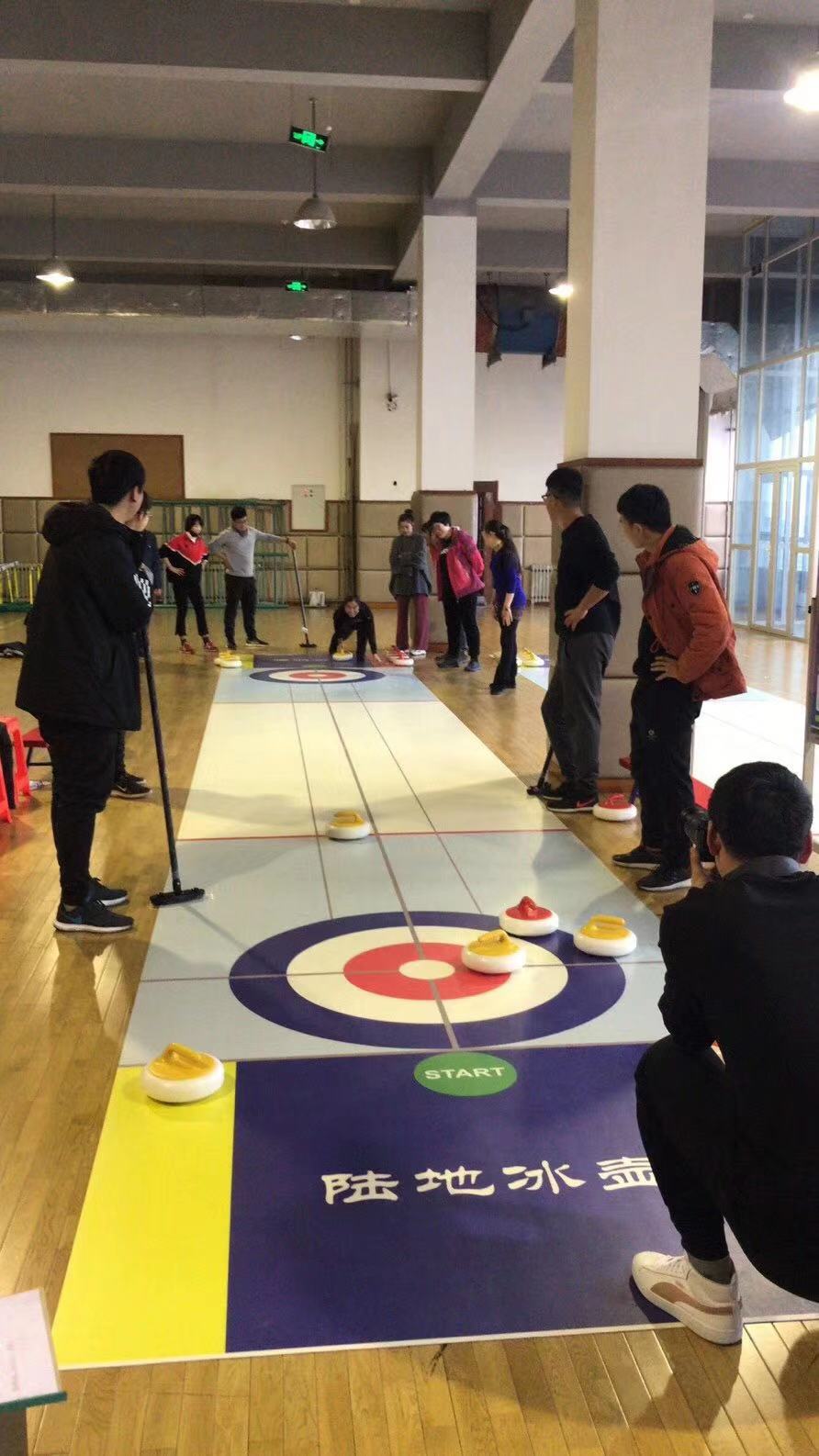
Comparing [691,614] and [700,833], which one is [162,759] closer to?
[691,614]

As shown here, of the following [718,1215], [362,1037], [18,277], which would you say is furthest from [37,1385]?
[18,277]

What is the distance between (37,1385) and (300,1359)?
41.3 inches

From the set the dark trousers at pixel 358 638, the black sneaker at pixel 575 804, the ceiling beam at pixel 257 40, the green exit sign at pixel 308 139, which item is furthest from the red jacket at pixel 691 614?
the dark trousers at pixel 358 638

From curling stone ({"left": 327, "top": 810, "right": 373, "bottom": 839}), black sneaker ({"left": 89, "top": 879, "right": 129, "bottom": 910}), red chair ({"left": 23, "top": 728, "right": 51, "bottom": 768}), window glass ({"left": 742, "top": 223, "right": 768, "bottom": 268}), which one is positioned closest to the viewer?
black sneaker ({"left": 89, "top": 879, "right": 129, "bottom": 910})

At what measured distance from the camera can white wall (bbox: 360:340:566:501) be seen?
21.5 metres

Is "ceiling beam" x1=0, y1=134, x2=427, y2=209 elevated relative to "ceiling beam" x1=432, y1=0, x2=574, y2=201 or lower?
elevated

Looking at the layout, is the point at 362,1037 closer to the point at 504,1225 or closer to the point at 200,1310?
the point at 504,1225

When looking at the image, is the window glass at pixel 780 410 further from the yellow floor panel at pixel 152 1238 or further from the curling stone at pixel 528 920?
the yellow floor panel at pixel 152 1238

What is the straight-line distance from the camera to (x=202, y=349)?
2169cm

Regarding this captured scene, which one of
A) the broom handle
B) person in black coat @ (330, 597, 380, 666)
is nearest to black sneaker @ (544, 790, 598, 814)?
the broom handle

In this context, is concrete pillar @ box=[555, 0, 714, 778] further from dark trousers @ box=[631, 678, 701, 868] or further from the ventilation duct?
the ventilation duct

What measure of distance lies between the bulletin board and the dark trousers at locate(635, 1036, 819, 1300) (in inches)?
796

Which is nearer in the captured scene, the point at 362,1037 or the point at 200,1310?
the point at 200,1310

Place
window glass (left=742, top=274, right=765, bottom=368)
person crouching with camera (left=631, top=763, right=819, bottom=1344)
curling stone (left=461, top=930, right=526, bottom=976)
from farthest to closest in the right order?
window glass (left=742, top=274, right=765, bottom=368) < curling stone (left=461, top=930, right=526, bottom=976) < person crouching with camera (left=631, top=763, right=819, bottom=1344)
